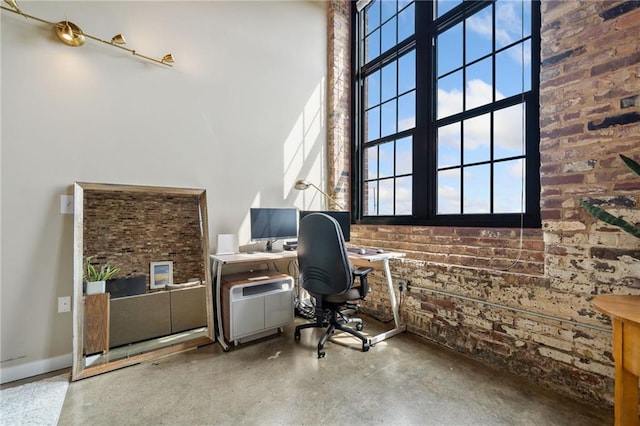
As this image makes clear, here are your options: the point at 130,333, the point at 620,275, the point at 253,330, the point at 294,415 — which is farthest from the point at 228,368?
the point at 620,275

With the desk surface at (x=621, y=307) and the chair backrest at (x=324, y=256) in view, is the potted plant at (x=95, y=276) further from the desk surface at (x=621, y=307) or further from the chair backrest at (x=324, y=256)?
the desk surface at (x=621, y=307)

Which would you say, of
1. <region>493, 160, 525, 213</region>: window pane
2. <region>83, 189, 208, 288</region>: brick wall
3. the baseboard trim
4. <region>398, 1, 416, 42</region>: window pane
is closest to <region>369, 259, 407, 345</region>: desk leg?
<region>493, 160, 525, 213</region>: window pane

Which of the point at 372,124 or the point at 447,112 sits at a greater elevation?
the point at 372,124

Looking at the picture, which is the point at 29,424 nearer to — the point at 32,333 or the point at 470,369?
the point at 32,333

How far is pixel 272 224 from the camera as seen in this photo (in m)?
2.93

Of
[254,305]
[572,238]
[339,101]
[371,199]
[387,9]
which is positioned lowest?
[254,305]

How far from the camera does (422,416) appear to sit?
60.5 inches

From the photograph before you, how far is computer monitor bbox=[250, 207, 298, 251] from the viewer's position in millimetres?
2830

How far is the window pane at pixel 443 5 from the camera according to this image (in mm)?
2692

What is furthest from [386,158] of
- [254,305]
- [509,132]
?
[254,305]

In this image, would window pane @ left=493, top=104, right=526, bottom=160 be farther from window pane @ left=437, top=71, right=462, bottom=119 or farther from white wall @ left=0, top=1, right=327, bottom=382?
white wall @ left=0, top=1, right=327, bottom=382

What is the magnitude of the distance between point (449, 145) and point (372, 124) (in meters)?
1.17

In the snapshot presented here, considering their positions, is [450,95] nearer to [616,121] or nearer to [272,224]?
[616,121]

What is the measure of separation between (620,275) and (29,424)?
3.29 meters
